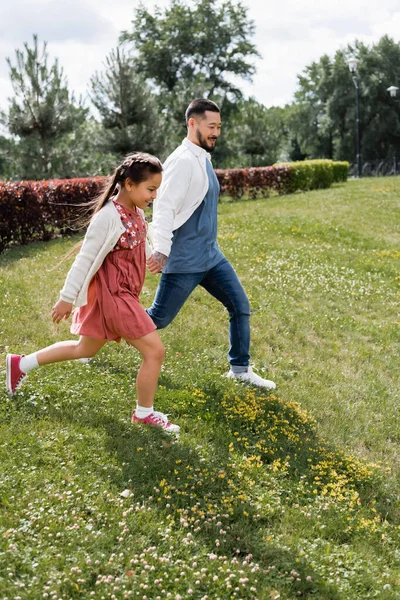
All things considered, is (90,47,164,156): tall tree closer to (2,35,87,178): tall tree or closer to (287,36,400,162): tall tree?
(2,35,87,178): tall tree

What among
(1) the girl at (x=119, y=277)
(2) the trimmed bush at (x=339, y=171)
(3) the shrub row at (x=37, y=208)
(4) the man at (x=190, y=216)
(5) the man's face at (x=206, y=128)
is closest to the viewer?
(1) the girl at (x=119, y=277)

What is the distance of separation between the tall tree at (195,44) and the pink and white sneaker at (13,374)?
4505cm

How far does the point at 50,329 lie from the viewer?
21.7 feet

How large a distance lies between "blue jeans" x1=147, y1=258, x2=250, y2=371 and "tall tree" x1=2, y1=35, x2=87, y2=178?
1712cm

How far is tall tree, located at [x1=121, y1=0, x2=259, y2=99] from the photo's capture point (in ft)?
155

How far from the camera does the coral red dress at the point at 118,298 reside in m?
4.19

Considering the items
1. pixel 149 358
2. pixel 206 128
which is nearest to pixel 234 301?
pixel 149 358

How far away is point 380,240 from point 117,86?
15.2 m

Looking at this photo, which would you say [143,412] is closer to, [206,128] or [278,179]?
[206,128]

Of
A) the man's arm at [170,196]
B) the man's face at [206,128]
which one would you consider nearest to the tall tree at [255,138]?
the man's face at [206,128]

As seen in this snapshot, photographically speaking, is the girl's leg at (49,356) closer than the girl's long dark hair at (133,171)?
No

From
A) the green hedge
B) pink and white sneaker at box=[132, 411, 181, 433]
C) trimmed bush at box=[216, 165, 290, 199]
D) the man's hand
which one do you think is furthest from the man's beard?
the green hedge

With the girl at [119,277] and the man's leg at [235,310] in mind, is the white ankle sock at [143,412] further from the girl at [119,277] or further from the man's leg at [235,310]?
the man's leg at [235,310]

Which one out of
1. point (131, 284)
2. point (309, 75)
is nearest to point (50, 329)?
point (131, 284)
